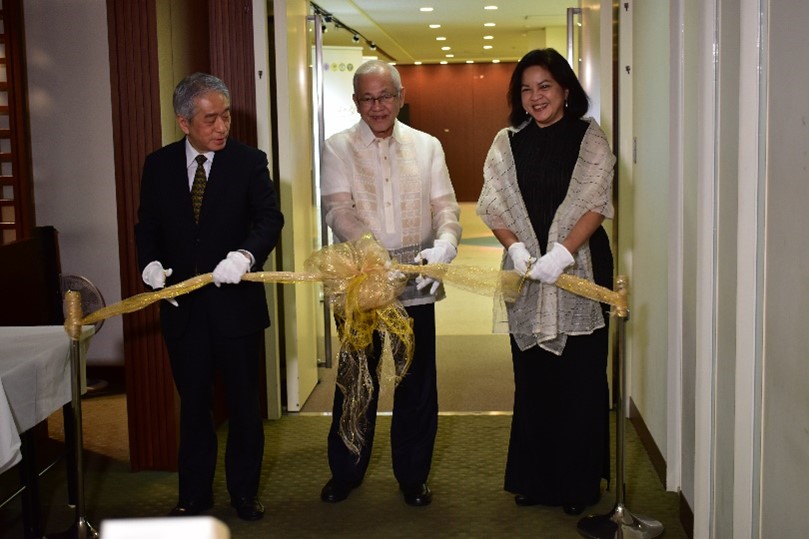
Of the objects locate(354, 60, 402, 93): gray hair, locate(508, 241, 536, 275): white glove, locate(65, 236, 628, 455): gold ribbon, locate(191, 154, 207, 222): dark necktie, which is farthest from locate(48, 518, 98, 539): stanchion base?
locate(354, 60, 402, 93): gray hair

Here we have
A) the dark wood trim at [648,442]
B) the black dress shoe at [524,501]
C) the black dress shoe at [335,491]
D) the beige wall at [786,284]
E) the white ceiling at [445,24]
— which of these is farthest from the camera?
the white ceiling at [445,24]

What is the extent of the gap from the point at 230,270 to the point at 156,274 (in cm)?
30

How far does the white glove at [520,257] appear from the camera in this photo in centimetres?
373

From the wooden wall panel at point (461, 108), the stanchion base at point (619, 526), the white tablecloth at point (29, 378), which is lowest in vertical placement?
the stanchion base at point (619, 526)

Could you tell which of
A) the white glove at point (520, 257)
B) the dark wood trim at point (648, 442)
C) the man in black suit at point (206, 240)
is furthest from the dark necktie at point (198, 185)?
the dark wood trim at point (648, 442)

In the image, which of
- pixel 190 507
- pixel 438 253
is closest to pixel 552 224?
pixel 438 253

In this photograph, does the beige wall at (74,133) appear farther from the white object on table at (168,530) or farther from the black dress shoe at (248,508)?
the white object on table at (168,530)

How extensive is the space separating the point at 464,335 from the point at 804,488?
233 inches

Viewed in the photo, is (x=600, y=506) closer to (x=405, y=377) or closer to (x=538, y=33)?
(x=405, y=377)

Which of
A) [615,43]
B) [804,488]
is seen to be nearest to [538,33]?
[615,43]

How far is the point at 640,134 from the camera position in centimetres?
514

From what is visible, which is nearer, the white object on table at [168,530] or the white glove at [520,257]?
the white object on table at [168,530]

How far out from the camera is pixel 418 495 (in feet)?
13.9

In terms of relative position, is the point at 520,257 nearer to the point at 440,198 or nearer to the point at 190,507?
the point at 440,198
